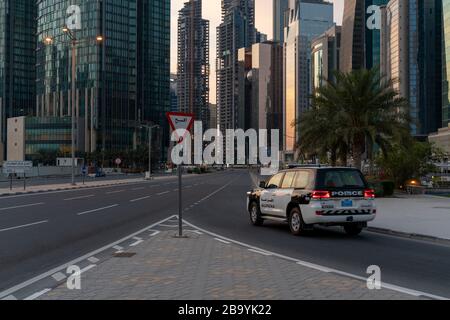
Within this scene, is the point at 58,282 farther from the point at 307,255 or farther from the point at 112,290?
the point at 307,255

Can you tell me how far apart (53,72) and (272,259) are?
154685mm

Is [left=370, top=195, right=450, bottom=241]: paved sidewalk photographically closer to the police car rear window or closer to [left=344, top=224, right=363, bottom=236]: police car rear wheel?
[left=344, top=224, right=363, bottom=236]: police car rear wheel

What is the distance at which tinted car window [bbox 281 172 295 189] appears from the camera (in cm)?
1499

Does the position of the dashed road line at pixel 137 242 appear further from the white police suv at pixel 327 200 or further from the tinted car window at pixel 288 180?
the tinted car window at pixel 288 180

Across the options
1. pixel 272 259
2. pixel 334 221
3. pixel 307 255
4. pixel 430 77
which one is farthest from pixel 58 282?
pixel 430 77

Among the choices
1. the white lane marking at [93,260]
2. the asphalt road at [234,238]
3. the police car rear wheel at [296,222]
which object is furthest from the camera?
the police car rear wheel at [296,222]

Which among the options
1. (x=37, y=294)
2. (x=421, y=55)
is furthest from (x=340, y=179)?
(x=421, y=55)

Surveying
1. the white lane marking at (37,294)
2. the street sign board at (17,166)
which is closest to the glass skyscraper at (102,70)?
the street sign board at (17,166)

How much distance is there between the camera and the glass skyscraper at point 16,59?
183 meters

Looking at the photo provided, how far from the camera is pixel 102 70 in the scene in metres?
151

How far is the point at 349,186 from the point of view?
1385cm

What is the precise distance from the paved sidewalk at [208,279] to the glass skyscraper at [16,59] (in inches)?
7231

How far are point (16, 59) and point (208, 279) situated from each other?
644ft
